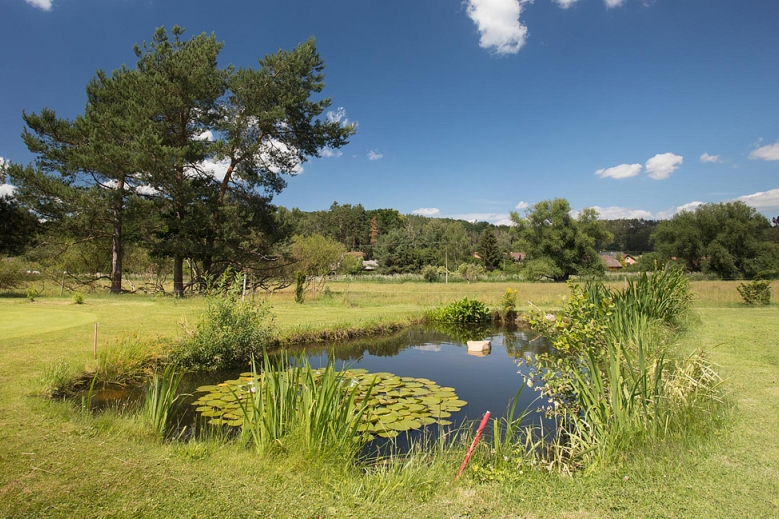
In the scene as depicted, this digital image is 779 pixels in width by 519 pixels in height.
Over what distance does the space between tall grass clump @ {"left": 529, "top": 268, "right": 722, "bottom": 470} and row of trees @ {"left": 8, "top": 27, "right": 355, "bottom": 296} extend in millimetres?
18113

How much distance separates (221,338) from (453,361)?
5.35 metres

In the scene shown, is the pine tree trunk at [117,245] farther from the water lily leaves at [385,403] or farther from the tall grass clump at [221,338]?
the water lily leaves at [385,403]

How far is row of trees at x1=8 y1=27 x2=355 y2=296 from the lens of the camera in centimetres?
1941

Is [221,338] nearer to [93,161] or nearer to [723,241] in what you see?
[93,161]

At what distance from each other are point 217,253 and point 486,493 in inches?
777

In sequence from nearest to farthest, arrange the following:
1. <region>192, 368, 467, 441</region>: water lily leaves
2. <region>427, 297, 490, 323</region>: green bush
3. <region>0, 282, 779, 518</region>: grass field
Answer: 1. <region>0, 282, 779, 518</region>: grass field
2. <region>192, 368, 467, 441</region>: water lily leaves
3. <region>427, 297, 490, 323</region>: green bush

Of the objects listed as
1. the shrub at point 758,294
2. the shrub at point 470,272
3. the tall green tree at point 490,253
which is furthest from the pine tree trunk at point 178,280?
the tall green tree at point 490,253

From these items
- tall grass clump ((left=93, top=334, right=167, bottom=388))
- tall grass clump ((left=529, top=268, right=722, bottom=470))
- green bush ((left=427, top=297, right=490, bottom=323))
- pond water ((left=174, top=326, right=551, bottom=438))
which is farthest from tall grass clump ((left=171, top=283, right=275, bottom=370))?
green bush ((left=427, top=297, right=490, bottom=323))

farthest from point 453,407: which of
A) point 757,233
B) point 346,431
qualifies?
point 757,233

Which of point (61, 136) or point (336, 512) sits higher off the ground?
point (61, 136)

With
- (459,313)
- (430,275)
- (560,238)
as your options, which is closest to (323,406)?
(459,313)

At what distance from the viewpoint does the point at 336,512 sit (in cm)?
301

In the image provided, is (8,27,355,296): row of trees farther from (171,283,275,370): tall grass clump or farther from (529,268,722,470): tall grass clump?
(529,268,722,470): tall grass clump

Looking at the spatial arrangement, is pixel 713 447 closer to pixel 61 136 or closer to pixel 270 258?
pixel 270 258
